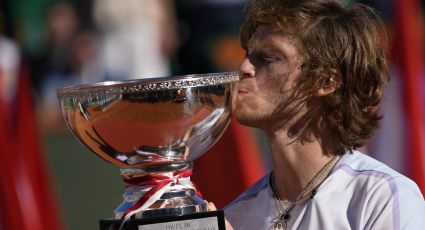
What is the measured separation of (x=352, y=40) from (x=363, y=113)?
0.24 metres

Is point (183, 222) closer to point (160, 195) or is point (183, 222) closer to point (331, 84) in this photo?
point (160, 195)

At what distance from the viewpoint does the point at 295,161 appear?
3.28 m

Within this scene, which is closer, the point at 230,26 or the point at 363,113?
the point at 363,113

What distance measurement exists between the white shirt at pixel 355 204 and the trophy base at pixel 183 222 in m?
0.38

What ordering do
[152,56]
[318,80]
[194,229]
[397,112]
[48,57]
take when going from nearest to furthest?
[194,229]
[318,80]
[397,112]
[152,56]
[48,57]

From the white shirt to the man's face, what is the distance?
26 cm

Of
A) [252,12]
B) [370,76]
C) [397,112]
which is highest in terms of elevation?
[252,12]

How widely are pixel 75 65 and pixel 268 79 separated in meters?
6.59

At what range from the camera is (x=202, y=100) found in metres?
2.84

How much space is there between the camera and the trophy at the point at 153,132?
2.77 meters

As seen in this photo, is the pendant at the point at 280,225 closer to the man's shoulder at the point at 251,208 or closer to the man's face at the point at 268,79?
the man's shoulder at the point at 251,208

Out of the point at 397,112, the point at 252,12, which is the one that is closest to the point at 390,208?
the point at 252,12

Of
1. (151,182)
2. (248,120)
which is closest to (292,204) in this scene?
(248,120)

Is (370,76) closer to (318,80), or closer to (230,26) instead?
(318,80)
